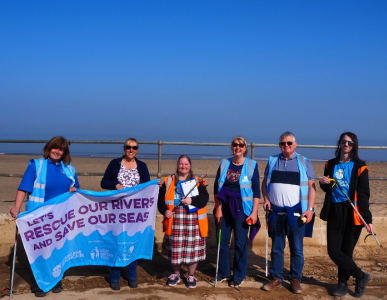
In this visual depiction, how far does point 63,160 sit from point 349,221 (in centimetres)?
331

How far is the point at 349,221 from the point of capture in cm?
429

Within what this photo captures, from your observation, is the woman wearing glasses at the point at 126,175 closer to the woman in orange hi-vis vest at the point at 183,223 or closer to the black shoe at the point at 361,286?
the woman in orange hi-vis vest at the point at 183,223

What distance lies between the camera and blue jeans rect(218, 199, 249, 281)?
4.50 m

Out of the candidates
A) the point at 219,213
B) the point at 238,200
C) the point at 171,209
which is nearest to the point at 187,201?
the point at 171,209

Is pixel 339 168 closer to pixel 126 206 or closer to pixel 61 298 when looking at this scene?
pixel 126 206

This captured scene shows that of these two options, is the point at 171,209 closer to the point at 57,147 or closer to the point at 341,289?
the point at 57,147

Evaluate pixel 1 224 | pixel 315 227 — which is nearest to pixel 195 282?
pixel 315 227

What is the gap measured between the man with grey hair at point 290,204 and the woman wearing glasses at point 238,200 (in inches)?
8.0

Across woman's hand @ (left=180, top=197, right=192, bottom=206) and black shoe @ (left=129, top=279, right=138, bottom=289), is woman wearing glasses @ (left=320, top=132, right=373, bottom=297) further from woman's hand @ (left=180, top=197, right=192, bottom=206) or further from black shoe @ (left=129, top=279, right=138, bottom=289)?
black shoe @ (left=129, top=279, right=138, bottom=289)

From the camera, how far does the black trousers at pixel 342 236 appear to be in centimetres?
430

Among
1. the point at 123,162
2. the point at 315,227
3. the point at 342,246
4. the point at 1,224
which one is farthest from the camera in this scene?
→ the point at 315,227

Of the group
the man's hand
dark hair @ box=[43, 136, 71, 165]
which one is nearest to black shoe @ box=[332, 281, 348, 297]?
the man's hand

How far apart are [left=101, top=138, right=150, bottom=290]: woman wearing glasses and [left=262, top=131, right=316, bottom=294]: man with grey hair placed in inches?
61.2

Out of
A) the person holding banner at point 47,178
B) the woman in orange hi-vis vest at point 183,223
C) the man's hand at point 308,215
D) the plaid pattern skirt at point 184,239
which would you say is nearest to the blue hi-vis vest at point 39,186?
the person holding banner at point 47,178
